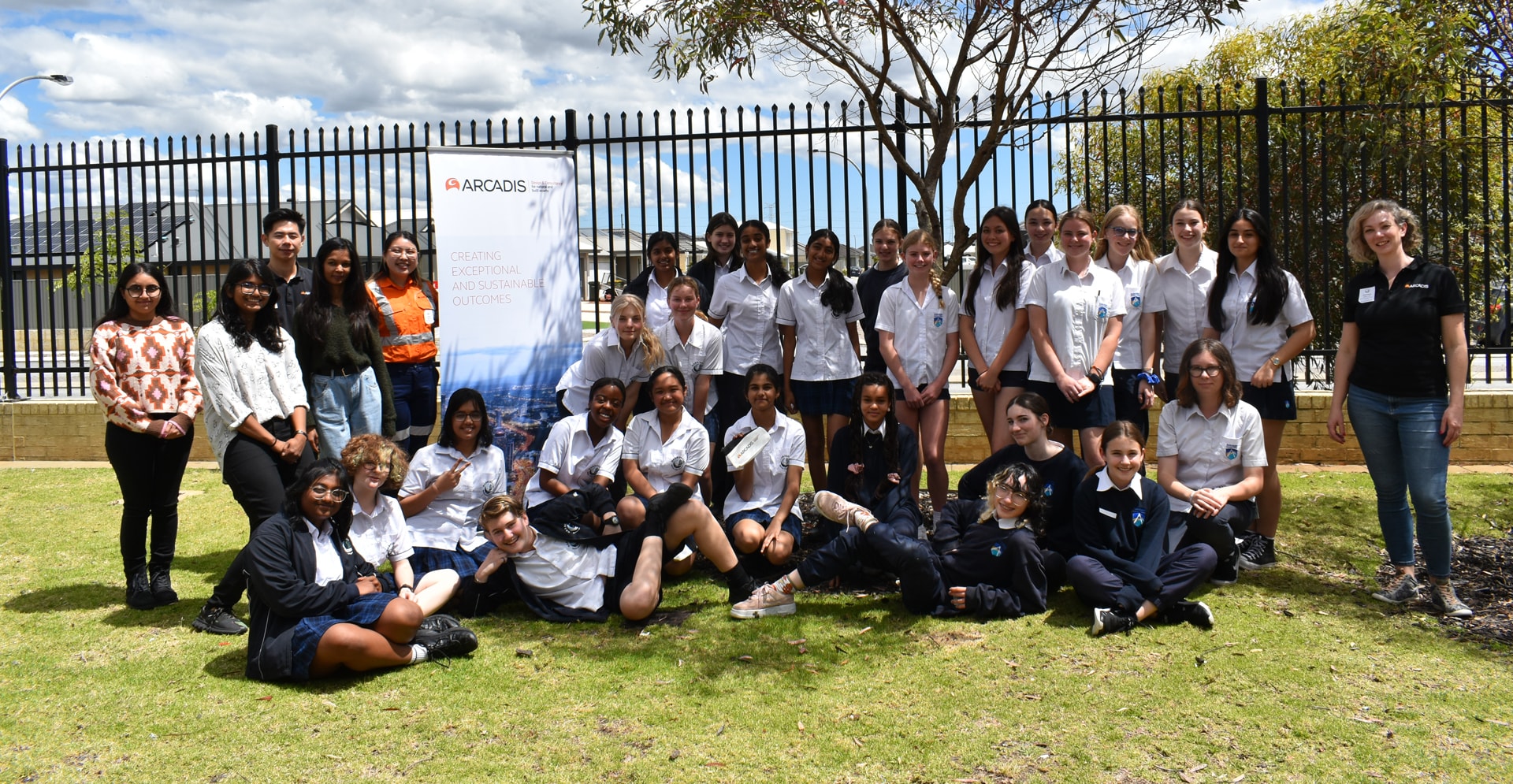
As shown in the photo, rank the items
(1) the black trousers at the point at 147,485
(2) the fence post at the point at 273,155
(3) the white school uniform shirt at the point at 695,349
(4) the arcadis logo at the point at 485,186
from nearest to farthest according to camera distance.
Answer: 1. (1) the black trousers at the point at 147,485
2. (3) the white school uniform shirt at the point at 695,349
3. (4) the arcadis logo at the point at 485,186
4. (2) the fence post at the point at 273,155

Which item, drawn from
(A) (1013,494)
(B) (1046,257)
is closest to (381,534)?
(A) (1013,494)

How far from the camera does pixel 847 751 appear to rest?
3.31m

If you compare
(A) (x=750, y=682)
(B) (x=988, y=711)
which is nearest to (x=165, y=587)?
(A) (x=750, y=682)

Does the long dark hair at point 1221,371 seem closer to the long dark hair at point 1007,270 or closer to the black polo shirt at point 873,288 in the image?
the long dark hair at point 1007,270

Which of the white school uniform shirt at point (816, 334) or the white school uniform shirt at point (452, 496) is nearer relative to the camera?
the white school uniform shirt at point (452, 496)

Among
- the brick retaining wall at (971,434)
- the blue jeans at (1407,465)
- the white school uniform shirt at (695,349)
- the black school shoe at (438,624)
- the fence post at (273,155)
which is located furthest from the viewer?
the fence post at (273,155)

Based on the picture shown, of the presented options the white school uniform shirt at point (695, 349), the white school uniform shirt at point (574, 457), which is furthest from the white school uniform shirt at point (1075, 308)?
the white school uniform shirt at point (574, 457)

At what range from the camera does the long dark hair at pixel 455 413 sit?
16.8ft

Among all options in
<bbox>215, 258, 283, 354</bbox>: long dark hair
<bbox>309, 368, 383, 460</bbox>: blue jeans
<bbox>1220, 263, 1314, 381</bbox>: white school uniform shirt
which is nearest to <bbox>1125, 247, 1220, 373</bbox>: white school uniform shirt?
<bbox>1220, 263, 1314, 381</bbox>: white school uniform shirt

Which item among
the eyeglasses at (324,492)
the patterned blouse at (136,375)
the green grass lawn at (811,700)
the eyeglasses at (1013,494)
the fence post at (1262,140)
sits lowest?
the green grass lawn at (811,700)

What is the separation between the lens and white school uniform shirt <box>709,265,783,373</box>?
19.8 ft

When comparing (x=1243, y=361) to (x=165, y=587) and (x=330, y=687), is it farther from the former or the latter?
(x=165, y=587)

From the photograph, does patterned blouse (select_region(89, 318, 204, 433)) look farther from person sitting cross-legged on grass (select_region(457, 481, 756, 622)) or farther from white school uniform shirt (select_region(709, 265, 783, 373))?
white school uniform shirt (select_region(709, 265, 783, 373))

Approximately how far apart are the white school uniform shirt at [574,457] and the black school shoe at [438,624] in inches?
34.7
